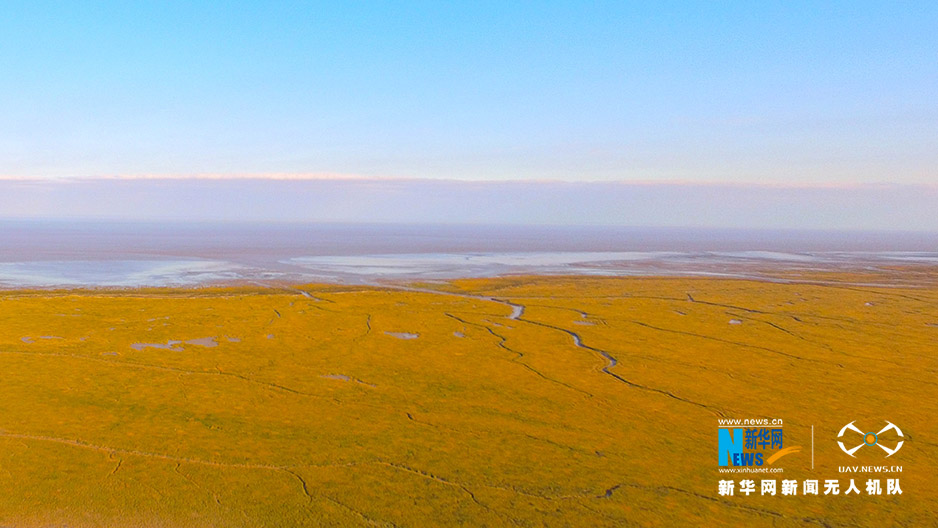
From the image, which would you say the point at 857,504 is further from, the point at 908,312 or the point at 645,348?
the point at 908,312

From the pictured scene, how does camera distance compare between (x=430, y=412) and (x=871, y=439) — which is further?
(x=430, y=412)

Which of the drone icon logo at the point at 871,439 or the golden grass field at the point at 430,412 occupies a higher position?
the golden grass field at the point at 430,412

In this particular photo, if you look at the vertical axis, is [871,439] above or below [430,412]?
below

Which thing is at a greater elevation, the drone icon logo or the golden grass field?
the golden grass field

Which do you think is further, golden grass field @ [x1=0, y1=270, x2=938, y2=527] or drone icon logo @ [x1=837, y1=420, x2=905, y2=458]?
drone icon logo @ [x1=837, y1=420, x2=905, y2=458]

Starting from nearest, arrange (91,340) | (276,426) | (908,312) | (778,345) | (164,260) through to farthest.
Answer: (276,426), (91,340), (778,345), (908,312), (164,260)

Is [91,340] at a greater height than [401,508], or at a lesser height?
greater

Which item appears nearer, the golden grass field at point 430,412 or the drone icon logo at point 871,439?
the golden grass field at point 430,412

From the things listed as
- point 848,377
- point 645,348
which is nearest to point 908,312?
point 848,377
